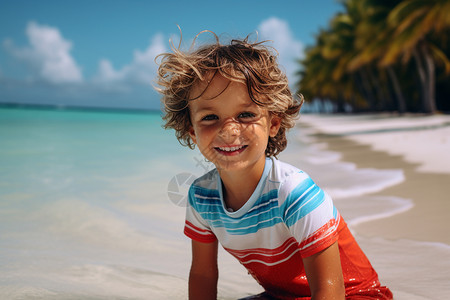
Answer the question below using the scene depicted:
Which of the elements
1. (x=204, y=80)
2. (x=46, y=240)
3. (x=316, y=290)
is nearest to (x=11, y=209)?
(x=46, y=240)

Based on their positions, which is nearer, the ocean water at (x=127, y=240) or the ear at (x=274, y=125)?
the ear at (x=274, y=125)

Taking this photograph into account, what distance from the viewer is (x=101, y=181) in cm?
563

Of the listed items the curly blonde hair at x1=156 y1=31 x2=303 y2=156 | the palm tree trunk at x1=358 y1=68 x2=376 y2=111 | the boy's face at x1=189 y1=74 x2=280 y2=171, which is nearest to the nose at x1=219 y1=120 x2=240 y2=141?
the boy's face at x1=189 y1=74 x2=280 y2=171

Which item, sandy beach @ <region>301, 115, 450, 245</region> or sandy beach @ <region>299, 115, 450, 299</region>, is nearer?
sandy beach @ <region>299, 115, 450, 299</region>

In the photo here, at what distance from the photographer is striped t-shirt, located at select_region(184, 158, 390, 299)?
4.69 feet

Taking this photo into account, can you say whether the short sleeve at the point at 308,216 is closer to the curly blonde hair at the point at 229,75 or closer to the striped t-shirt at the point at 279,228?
the striped t-shirt at the point at 279,228

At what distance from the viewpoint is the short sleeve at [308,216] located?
141cm

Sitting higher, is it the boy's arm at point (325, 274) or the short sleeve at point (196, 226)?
the short sleeve at point (196, 226)

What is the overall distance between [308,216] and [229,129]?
0.41 meters

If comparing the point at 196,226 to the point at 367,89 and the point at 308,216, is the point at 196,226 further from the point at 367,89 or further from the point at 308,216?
the point at 367,89

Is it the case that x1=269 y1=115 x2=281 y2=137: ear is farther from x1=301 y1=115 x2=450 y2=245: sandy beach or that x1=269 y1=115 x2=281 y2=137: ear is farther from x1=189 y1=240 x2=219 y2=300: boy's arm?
x1=301 y1=115 x2=450 y2=245: sandy beach

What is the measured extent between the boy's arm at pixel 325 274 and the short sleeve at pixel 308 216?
1.3 inches

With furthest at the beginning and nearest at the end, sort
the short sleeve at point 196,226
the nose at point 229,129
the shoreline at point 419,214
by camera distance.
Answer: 1. the shoreline at point 419,214
2. the short sleeve at point 196,226
3. the nose at point 229,129

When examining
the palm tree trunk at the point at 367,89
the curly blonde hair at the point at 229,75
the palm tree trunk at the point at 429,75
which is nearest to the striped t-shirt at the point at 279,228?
the curly blonde hair at the point at 229,75
